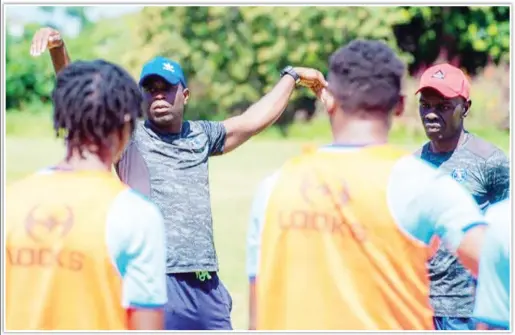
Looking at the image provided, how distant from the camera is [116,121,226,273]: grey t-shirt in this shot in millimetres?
4328

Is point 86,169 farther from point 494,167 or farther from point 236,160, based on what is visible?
point 236,160

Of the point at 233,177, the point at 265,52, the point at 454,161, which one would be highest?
the point at 265,52

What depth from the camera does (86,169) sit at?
3.14 meters

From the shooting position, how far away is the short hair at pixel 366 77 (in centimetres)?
333

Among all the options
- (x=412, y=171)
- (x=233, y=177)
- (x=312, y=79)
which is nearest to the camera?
(x=412, y=171)

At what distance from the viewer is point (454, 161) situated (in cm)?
453

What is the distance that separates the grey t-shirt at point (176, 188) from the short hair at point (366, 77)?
45.9 inches

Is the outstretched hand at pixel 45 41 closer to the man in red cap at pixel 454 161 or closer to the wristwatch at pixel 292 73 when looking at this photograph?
the wristwatch at pixel 292 73

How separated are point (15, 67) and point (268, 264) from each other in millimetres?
14844

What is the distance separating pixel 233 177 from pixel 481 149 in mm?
9428

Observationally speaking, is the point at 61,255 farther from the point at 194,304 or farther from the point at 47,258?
the point at 194,304

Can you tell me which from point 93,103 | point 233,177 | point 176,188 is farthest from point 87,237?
point 233,177

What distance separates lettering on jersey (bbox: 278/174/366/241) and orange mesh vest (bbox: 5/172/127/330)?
0.56 metres

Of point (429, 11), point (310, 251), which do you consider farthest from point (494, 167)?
point (429, 11)
